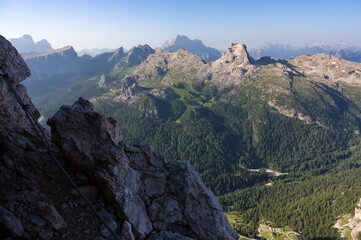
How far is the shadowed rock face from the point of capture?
22.2 m

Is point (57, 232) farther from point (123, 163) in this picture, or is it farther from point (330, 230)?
point (330, 230)

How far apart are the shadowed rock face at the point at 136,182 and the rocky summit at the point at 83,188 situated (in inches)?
3.8

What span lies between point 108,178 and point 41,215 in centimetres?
625

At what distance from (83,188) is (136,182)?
6.31 m

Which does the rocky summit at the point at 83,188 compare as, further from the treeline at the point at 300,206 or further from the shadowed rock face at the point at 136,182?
the treeline at the point at 300,206

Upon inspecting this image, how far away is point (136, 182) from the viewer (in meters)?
25.9

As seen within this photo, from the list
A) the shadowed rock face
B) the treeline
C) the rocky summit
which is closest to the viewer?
the rocky summit

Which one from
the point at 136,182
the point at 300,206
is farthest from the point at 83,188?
the point at 300,206

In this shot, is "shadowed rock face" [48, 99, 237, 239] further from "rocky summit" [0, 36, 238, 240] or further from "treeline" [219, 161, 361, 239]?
"treeline" [219, 161, 361, 239]

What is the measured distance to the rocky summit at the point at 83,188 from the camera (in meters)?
18.6

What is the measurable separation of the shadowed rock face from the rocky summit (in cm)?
10

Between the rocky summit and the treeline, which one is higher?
the rocky summit

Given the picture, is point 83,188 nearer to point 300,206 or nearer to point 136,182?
point 136,182

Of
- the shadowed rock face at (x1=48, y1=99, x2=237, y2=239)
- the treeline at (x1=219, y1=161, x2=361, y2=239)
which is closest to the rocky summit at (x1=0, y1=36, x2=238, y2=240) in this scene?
the shadowed rock face at (x1=48, y1=99, x2=237, y2=239)
